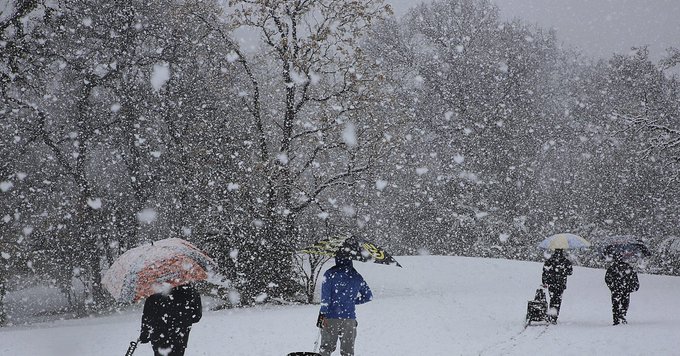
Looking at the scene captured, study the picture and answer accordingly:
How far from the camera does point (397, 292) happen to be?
1923cm

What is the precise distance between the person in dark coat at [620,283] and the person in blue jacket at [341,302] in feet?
20.6

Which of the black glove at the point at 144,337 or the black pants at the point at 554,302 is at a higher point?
the black glove at the point at 144,337

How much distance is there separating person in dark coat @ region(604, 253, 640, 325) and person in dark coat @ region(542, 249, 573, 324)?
914mm

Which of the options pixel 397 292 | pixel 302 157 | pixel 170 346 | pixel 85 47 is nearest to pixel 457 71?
pixel 302 157

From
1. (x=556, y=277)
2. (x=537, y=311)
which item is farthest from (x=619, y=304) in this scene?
(x=537, y=311)

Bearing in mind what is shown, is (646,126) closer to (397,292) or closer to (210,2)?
(397,292)

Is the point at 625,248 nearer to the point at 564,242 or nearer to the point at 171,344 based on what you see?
the point at 564,242

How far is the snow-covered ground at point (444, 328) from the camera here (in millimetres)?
9547

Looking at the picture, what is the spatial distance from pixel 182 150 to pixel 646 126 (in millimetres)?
16321

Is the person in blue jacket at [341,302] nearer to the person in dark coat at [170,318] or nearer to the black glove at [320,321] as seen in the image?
the black glove at [320,321]

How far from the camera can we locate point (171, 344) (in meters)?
6.28

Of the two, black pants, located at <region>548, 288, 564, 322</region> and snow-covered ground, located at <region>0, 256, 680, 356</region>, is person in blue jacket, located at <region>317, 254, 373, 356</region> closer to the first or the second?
snow-covered ground, located at <region>0, 256, 680, 356</region>

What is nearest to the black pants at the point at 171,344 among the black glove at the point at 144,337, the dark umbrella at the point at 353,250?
the black glove at the point at 144,337

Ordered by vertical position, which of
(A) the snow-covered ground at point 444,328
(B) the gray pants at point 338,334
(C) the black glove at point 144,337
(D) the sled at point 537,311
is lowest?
(A) the snow-covered ground at point 444,328
